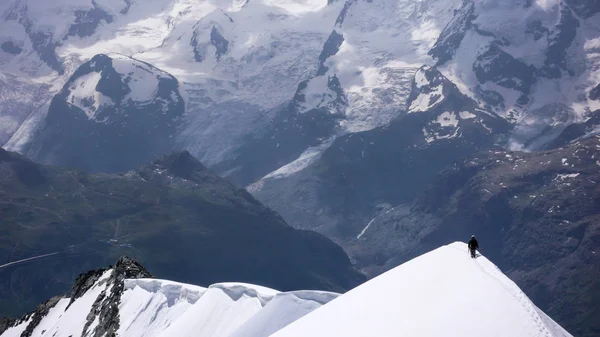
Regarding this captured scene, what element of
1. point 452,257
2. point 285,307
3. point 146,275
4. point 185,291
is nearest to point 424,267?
point 452,257

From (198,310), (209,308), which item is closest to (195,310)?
(198,310)

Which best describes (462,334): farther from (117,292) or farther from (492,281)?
(117,292)

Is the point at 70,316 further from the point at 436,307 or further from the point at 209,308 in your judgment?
the point at 436,307

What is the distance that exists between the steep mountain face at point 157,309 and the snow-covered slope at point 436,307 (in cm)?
1998

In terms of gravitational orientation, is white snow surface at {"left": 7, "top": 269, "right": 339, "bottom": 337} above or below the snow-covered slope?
below

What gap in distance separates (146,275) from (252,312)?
69.6m

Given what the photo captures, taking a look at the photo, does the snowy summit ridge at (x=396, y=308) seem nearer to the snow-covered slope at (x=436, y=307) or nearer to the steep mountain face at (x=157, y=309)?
the snow-covered slope at (x=436, y=307)

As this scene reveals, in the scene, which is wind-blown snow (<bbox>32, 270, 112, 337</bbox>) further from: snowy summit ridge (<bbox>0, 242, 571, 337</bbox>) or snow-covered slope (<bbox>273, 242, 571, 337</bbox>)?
snow-covered slope (<bbox>273, 242, 571, 337</bbox>)

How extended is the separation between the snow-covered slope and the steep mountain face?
20.0 m

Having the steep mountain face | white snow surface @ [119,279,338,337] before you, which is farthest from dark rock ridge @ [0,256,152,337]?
white snow surface @ [119,279,338,337]

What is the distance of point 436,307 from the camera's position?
53.5 meters

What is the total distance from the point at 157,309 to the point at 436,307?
75.0 meters

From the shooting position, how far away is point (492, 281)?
5606cm

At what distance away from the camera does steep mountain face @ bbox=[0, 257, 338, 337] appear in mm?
82750
